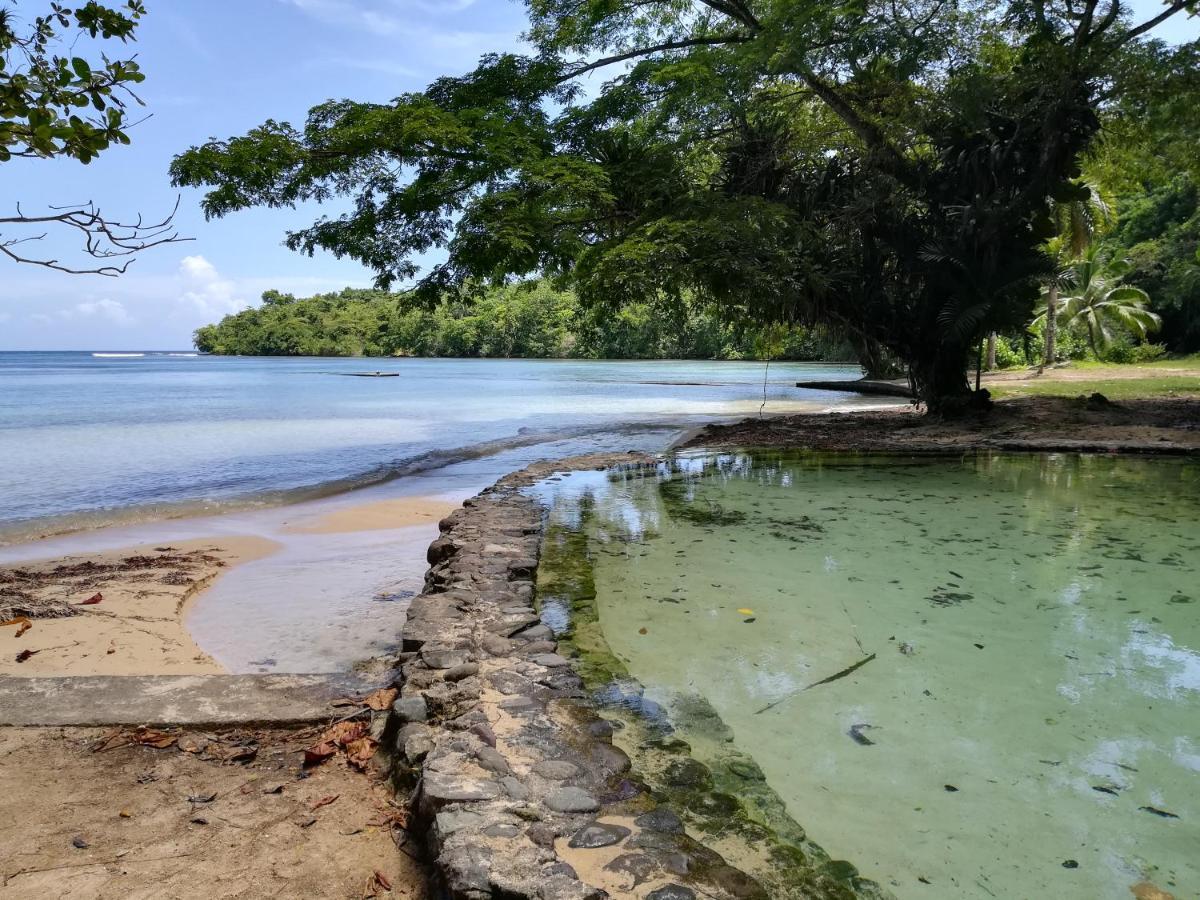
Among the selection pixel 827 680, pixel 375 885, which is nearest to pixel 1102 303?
pixel 827 680

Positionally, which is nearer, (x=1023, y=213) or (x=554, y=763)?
(x=554, y=763)

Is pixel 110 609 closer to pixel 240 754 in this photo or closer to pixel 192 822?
pixel 240 754

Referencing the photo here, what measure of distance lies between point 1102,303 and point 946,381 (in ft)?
73.0

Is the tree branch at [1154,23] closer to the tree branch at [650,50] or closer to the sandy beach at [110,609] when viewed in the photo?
the tree branch at [650,50]

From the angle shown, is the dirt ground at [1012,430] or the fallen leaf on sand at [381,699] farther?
the dirt ground at [1012,430]

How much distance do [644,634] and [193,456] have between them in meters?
11.8

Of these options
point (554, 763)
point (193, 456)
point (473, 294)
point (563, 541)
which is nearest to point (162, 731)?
point (554, 763)

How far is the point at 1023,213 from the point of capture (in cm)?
1120

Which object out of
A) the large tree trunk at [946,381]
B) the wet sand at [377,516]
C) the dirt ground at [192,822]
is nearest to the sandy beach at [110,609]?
the wet sand at [377,516]

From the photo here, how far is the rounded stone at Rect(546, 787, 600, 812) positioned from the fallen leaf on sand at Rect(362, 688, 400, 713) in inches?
37.3

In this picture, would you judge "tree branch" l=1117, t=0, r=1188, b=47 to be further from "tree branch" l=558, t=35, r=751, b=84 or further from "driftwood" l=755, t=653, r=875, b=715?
"driftwood" l=755, t=653, r=875, b=715

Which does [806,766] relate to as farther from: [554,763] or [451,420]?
[451,420]

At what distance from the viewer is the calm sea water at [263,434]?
31.3 feet

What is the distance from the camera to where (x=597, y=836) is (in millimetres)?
2068
